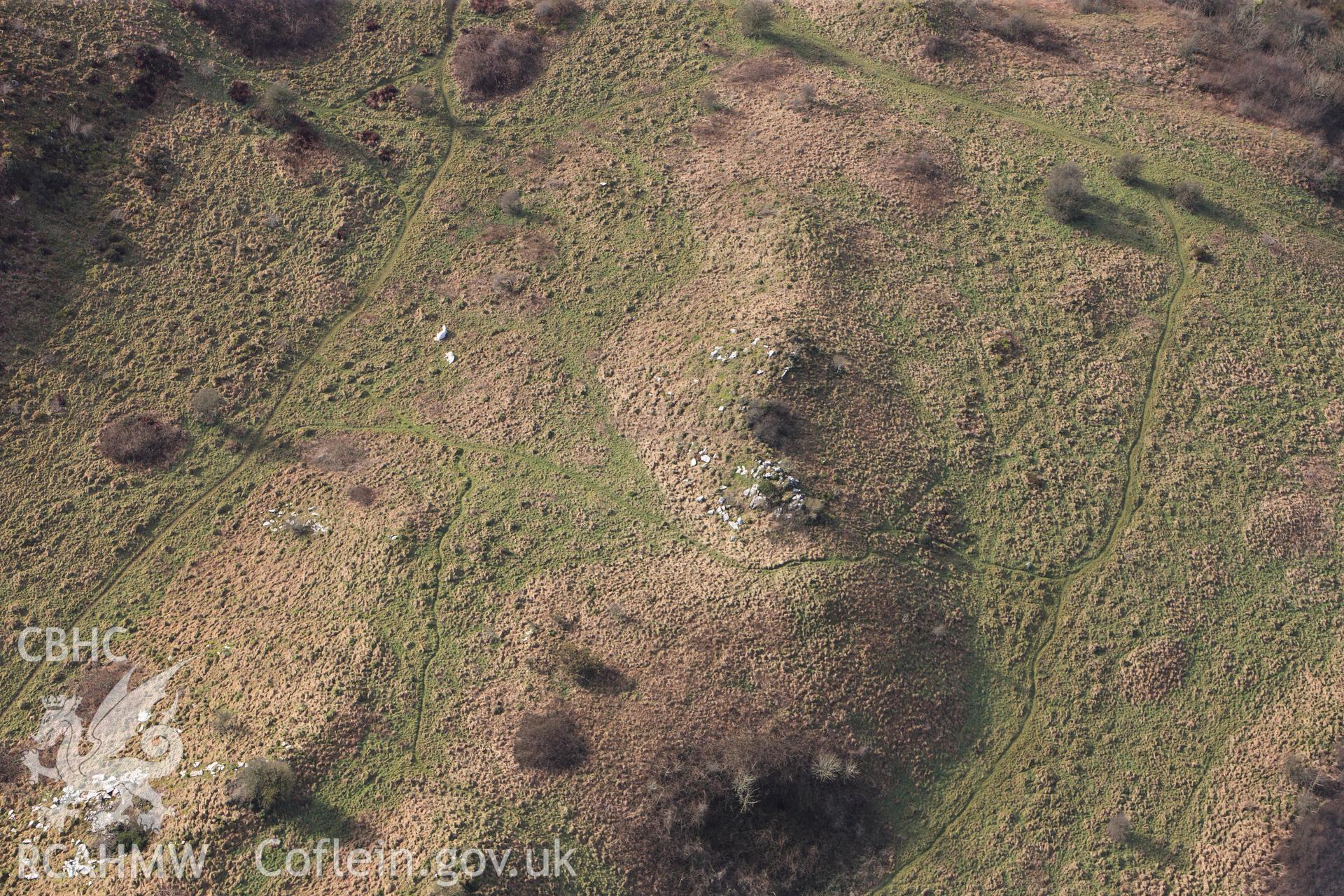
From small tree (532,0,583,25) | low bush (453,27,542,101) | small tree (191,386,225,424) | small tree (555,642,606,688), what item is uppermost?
small tree (532,0,583,25)

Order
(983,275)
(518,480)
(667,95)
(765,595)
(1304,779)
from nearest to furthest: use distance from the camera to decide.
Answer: (1304,779), (765,595), (518,480), (983,275), (667,95)

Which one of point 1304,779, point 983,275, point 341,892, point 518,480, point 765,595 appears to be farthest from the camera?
point 983,275

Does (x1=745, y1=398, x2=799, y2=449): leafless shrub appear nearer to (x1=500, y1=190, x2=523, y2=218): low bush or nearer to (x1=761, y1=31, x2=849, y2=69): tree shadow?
(x1=500, y1=190, x2=523, y2=218): low bush

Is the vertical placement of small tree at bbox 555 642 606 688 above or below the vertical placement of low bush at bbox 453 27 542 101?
below

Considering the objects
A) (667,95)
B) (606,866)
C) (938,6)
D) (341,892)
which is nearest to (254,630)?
(341,892)

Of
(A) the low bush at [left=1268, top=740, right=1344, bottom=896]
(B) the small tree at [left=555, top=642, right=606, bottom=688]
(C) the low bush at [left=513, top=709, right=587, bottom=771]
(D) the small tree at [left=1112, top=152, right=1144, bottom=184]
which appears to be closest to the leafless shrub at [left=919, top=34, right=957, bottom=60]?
(D) the small tree at [left=1112, top=152, right=1144, bottom=184]

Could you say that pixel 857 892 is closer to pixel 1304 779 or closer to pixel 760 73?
pixel 1304 779
